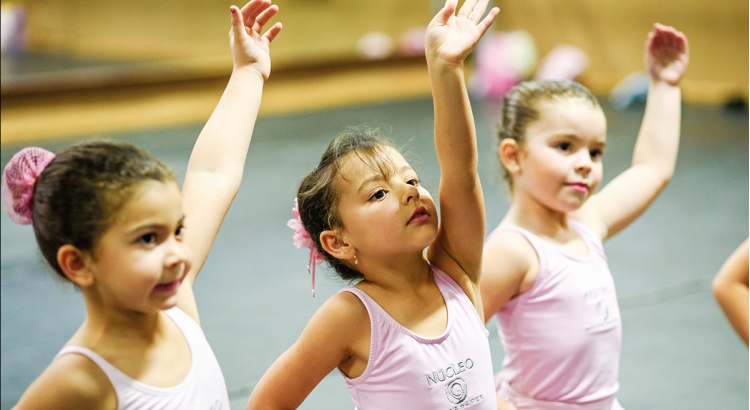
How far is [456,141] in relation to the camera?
5.34ft

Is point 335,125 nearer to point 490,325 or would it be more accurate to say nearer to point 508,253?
point 490,325

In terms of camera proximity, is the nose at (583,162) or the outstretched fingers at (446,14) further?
the nose at (583,162)

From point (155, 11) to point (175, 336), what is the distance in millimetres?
8270

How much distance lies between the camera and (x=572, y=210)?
6.89ft

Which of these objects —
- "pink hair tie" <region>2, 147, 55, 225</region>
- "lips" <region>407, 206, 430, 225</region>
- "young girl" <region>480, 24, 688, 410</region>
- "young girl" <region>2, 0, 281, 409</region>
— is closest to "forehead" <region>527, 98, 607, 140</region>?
"young girl" <region>480, 24, 688, 410</region>

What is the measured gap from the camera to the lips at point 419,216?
1.62 m

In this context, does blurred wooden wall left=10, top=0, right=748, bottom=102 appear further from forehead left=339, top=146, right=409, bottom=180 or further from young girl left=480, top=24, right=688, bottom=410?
forehead left=339, top=146, right=409, bottom=180

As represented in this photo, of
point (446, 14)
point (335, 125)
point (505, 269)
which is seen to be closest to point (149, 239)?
point (446, 14)

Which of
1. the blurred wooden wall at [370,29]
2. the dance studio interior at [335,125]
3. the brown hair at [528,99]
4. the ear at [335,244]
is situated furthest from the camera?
the blurred wooden wall at [370,29]

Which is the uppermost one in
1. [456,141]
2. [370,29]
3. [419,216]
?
[456,141]

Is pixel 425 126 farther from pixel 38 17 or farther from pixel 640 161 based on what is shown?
pixel 38 17

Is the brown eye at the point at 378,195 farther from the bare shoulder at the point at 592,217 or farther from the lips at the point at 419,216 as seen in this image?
the bare shoulder at the point at 592,217

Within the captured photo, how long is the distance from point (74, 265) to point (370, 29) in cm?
790

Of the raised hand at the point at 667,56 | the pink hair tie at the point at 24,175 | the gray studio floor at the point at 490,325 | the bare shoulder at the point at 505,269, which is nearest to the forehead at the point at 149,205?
the pink hair tie at the point at 24,175
